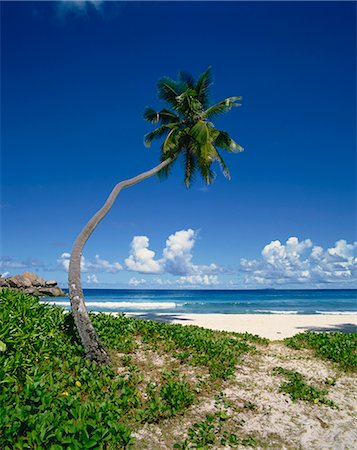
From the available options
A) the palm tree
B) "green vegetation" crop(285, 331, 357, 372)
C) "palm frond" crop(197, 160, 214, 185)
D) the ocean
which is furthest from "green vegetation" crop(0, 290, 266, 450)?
the ocean

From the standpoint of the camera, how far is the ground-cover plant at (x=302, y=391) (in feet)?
22.9

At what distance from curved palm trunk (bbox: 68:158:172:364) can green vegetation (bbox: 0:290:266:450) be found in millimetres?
292

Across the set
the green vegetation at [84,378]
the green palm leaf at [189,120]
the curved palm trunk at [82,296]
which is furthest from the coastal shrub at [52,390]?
the green palm leaf at [189,120]

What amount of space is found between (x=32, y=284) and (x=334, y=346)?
165 feet

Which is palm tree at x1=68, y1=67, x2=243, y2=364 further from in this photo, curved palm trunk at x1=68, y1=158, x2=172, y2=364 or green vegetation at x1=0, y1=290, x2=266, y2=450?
green vegetation at x1=0, y1=290, x2=266, y2=450

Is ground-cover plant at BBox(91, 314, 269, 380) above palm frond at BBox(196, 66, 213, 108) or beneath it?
beneath

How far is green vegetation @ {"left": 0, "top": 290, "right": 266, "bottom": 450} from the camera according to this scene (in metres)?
4.54

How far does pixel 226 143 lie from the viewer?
1454cm

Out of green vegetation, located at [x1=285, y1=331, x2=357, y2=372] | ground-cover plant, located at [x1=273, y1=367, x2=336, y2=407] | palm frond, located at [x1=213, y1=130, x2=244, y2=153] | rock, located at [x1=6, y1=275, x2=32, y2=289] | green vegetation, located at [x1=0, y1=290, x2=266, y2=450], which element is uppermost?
palm frond, located at [x1=213, y1=130, x2=244, y2=153]

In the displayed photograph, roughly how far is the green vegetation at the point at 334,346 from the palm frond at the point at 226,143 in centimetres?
800

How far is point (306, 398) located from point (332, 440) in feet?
4.57

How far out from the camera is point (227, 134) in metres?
14.4

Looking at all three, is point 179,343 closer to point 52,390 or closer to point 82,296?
point 82,296

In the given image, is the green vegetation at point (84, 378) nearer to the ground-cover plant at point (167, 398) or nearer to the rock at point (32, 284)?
the ground-cover plant at point (167, 398)
